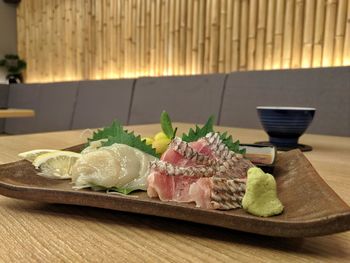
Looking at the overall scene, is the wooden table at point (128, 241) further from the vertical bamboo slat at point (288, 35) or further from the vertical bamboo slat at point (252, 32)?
the vertical bamboo slat at point (252, 32)

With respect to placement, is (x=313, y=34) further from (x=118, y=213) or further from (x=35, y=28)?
(x=35, y=28)

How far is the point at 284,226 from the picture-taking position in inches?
15.3

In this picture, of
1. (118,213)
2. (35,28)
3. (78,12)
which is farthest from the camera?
(35,28)

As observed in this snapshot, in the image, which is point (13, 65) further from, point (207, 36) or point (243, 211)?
point (243, 211)

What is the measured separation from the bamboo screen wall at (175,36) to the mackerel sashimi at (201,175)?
209cm

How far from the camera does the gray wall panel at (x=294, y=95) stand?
2.08 m

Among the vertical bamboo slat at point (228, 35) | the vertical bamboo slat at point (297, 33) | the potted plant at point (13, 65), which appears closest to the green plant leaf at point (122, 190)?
the vertical bamboo slat at point (297, 33)

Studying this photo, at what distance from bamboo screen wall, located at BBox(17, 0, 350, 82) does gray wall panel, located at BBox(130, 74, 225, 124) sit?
0.29 meters

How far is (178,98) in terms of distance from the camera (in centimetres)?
300

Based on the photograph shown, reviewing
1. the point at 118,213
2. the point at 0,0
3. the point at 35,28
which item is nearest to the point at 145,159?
the point at 118,213

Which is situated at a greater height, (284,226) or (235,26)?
(235,26)

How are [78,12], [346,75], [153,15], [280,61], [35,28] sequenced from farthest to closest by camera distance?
[35,28], [78,12], [153,15], [280,61], [346,75]

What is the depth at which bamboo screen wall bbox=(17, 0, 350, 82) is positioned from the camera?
243 cm

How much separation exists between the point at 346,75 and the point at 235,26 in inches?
42.7
